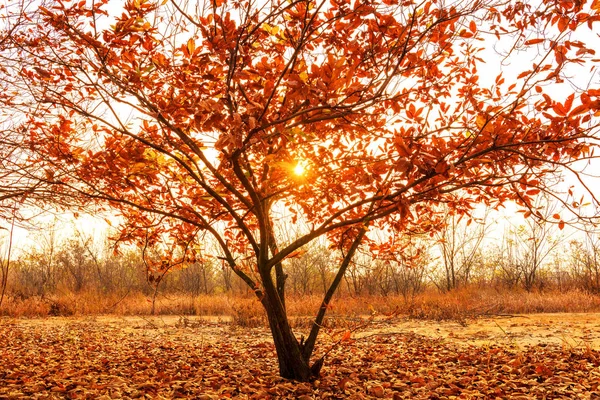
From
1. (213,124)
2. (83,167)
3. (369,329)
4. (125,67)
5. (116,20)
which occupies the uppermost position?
(116,20)

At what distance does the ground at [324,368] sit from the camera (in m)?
3.19

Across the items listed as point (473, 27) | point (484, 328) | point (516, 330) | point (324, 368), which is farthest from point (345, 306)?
point (473, 27)

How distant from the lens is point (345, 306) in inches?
371

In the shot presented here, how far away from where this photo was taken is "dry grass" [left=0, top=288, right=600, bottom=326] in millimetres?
8445

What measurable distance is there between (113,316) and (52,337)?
3.62 metres

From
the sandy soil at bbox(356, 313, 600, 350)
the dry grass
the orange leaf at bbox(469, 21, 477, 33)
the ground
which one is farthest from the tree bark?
the dry grass

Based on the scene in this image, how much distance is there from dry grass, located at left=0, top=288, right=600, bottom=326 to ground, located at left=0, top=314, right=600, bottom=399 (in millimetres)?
1427

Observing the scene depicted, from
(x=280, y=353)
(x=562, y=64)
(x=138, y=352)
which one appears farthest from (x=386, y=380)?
(x=138, y=352)

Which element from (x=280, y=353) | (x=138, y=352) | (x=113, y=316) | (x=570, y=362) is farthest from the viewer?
(x=113, y=316)

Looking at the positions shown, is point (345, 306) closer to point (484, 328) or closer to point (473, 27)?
point (484, 328)

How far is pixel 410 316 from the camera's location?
8.50m

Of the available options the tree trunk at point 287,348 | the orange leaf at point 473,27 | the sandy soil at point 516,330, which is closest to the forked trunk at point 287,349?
the tree trunk at point 287,348

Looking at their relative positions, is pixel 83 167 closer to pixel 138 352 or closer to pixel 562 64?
pixel 138 352

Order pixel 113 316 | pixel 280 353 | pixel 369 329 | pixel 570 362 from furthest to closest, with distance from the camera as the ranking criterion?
pixel 113 316 < pixel 369 329 < pixel 570 362 < pixel 280 353
